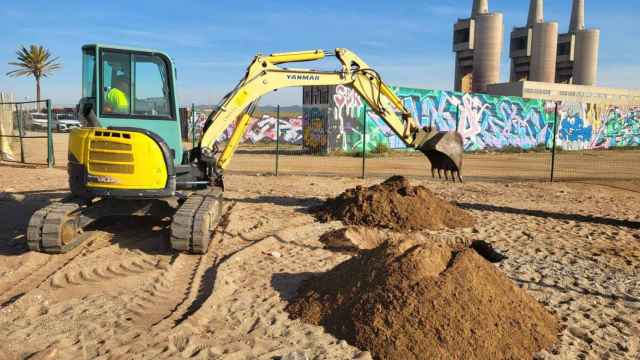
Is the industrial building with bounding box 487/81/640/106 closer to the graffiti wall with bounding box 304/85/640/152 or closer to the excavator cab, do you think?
the graffiti wall with bounding box 304/85/640/152

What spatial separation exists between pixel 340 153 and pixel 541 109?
1727 cm

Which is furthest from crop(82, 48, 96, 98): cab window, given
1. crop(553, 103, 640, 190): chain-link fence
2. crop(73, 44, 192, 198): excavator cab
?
crop(553, 103, 640, 190): chain-link fence

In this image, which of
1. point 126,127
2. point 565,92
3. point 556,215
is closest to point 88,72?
point 126,127

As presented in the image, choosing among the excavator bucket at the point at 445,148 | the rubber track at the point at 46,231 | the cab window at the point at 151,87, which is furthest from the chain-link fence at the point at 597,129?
the rubber track at the point at 46,231

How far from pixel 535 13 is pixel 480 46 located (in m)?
10.8

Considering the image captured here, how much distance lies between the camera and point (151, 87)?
743 centimetres

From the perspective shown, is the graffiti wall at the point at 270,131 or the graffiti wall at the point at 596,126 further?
the graffiti wall at the point at 596,126

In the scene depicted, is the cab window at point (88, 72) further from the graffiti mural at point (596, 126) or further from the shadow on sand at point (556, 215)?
the graffiti mural at point (596, 126)

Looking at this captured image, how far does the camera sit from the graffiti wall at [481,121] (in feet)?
87.1

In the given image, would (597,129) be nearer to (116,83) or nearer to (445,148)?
(445,148)

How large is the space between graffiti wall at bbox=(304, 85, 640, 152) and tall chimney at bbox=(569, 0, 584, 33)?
21.2m

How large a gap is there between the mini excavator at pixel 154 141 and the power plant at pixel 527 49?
42.9 metres

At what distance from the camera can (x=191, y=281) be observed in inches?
230

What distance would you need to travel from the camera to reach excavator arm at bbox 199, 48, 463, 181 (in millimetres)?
8297
